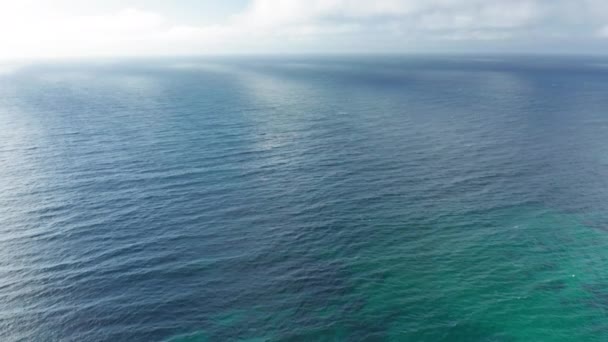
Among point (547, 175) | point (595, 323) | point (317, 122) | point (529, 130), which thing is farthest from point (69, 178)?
point (529, 130)

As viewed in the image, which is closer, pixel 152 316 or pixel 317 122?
pixel 152 316

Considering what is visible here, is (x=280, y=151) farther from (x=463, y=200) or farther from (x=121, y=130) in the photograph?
(x=121, y=130)

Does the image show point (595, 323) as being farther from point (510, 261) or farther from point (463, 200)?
point (463, 200)

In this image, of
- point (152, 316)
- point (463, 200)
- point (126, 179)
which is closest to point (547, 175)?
point (463, 200)

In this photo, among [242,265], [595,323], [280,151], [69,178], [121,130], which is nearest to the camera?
[595,323]

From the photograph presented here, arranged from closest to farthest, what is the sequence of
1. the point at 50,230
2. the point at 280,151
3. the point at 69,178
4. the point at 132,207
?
the point at 50,230 < the point at 132,207 < the point at 69,178 < the point at 280,151

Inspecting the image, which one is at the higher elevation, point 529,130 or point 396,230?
point 529,130
